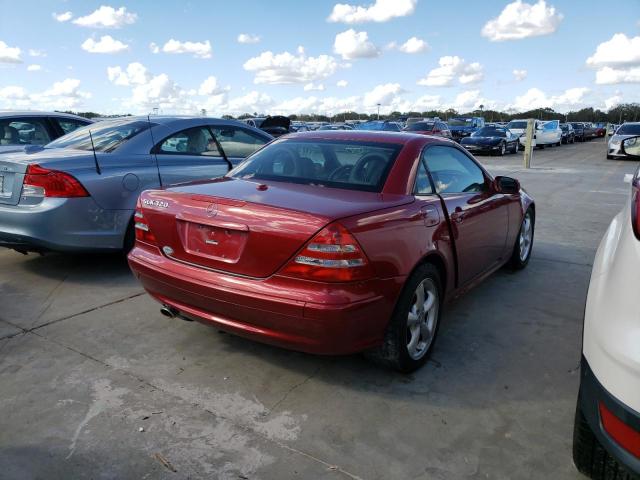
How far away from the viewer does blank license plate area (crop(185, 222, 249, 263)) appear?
290 cm

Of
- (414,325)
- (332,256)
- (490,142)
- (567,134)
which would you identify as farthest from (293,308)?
(567,134)

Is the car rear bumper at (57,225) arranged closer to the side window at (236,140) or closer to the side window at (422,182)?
the side window at (236,140)

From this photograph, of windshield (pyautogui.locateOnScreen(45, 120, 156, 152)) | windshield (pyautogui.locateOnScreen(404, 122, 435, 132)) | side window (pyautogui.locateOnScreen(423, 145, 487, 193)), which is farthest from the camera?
windshield (pyautogui.locateOnScreen(404, 122, 435, 132))

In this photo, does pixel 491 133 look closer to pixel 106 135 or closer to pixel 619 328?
pixel 106 135

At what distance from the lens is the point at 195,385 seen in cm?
312

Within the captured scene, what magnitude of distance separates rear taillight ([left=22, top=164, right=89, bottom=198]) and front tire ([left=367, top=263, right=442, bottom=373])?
3081 millimetres

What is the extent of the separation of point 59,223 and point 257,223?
103 inches

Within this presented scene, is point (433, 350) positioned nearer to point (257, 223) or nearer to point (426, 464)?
point (426, 464)

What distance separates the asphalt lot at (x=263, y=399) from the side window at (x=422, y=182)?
3.60ft

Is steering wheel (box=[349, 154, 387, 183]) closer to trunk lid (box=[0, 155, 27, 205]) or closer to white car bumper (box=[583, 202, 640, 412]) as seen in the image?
white car bumper (box=[583, 202, 640, 412])

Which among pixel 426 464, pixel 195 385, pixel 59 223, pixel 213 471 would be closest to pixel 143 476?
pixel 213 471

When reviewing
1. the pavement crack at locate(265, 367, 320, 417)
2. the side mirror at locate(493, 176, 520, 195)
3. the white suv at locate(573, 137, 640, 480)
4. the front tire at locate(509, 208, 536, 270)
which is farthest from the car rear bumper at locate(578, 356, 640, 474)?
the front tire at locate(509, 208, 536, 270)

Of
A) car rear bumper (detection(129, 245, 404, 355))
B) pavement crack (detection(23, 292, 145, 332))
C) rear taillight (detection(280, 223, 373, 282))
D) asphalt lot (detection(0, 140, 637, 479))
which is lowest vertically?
asphalt lot (detection(0, 140, 637, 479))

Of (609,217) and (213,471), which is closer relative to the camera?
(213,471)
